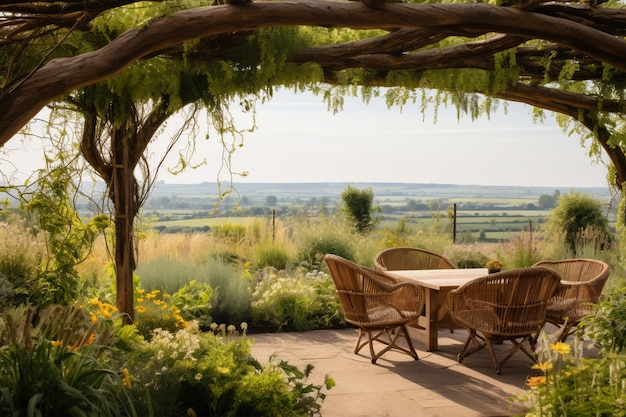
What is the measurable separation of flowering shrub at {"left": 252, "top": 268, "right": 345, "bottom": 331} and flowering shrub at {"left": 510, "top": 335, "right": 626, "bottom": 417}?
424 cm

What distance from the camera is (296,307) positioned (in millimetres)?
8023

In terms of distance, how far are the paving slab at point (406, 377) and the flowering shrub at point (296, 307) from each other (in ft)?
0.88

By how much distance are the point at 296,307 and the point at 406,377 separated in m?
2.33

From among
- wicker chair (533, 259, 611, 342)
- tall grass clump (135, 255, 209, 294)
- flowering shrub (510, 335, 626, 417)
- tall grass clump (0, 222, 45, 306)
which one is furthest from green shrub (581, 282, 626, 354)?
tall grass clump (135, 255, 209, 294)

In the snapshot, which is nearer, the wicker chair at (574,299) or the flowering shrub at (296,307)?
the wicker chair at (574,299)

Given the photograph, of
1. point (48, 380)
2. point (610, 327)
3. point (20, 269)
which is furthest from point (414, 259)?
point (48, 380)

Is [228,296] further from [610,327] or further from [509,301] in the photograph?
[610,327]

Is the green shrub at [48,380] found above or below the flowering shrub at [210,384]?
above

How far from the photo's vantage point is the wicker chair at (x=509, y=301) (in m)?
5.93

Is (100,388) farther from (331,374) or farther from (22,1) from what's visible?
(331,374)

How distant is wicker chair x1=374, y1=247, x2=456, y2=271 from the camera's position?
818 centimetres

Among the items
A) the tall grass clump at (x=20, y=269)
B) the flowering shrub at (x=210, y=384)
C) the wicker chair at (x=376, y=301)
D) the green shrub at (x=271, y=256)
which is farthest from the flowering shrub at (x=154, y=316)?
the green shrub at (x=271, y=256)

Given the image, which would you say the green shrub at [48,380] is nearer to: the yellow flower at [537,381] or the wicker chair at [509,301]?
the yellow flower at [537,381]

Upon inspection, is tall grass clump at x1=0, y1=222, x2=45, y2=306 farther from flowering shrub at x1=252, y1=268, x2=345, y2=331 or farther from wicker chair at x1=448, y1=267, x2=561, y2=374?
wicker chair at x1=448, y1=267, x2=561, y2=374
